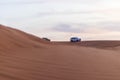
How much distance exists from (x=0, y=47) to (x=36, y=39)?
303cm

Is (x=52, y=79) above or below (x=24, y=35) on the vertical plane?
below

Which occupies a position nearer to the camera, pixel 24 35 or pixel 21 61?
pixel 21 61

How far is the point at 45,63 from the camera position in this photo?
29.9 ft

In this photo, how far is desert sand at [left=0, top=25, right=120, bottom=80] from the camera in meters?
8.10

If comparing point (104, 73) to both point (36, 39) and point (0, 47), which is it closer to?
point (0, 47)

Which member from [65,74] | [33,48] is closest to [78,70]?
[65,74]

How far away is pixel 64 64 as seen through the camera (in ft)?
29.9

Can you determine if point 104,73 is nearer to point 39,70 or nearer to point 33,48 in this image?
point 39,70

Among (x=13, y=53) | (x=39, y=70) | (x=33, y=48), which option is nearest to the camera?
(x=39, y=70)

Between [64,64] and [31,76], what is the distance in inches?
53.5

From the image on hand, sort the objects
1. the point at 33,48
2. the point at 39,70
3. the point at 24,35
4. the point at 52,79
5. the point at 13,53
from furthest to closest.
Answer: the point at 24,35
the point at 33,48
the point at 13,53
the point at 39,70
the point at 52,79

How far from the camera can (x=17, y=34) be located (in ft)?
39.4

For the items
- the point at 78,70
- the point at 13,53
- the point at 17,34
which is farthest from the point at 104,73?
the point at 17,34

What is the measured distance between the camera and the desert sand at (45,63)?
810 centimetres
